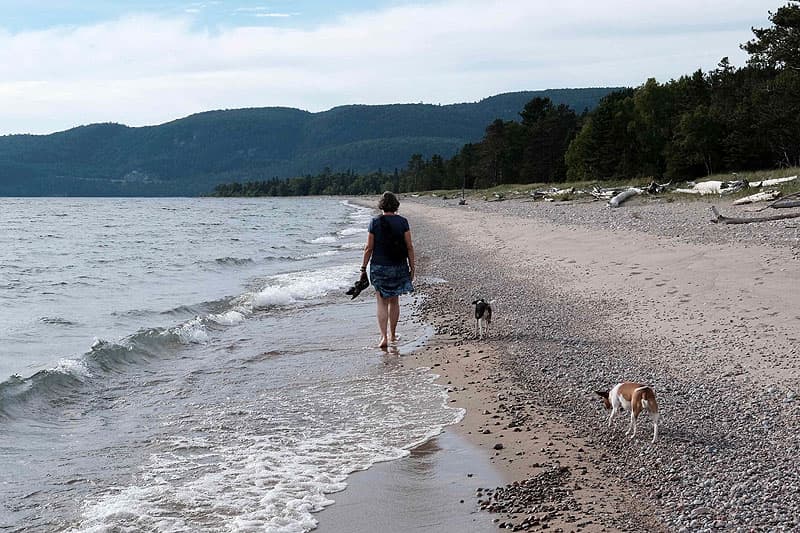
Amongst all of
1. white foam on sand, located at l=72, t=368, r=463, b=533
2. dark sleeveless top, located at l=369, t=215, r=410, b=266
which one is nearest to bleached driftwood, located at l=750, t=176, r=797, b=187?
dark sleeveless top, located at l=369, t=215, r=410, b=266

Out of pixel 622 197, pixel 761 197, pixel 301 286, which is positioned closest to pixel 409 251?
pixel 301 286

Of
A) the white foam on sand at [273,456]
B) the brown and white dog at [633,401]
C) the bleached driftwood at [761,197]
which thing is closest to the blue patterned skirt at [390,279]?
the white foam on sand at [273,456]

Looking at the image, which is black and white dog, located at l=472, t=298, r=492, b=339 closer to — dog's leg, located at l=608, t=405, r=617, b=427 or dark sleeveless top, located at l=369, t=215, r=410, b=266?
dark sleeveless top, located at l=369, t=215, r=410, b=266

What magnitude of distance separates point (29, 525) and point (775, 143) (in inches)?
1770

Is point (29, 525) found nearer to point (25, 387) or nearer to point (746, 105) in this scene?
point (25, 387)

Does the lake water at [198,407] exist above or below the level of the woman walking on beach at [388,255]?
below

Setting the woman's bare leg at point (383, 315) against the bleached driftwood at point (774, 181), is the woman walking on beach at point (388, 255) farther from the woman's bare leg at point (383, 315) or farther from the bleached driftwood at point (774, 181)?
the bleached driftwood at point (774, 181)

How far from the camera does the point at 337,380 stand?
351 inches

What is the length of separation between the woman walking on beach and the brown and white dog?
433cm

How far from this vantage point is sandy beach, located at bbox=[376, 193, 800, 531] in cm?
495

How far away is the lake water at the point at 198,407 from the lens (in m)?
5.47

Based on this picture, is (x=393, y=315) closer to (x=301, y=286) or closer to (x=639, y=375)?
(x=639, y=375)

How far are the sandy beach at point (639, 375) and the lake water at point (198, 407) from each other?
89cm

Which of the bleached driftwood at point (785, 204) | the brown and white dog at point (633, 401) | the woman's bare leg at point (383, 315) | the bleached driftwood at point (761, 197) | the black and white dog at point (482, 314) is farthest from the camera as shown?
the bleached driftwood at point (761, 197)
